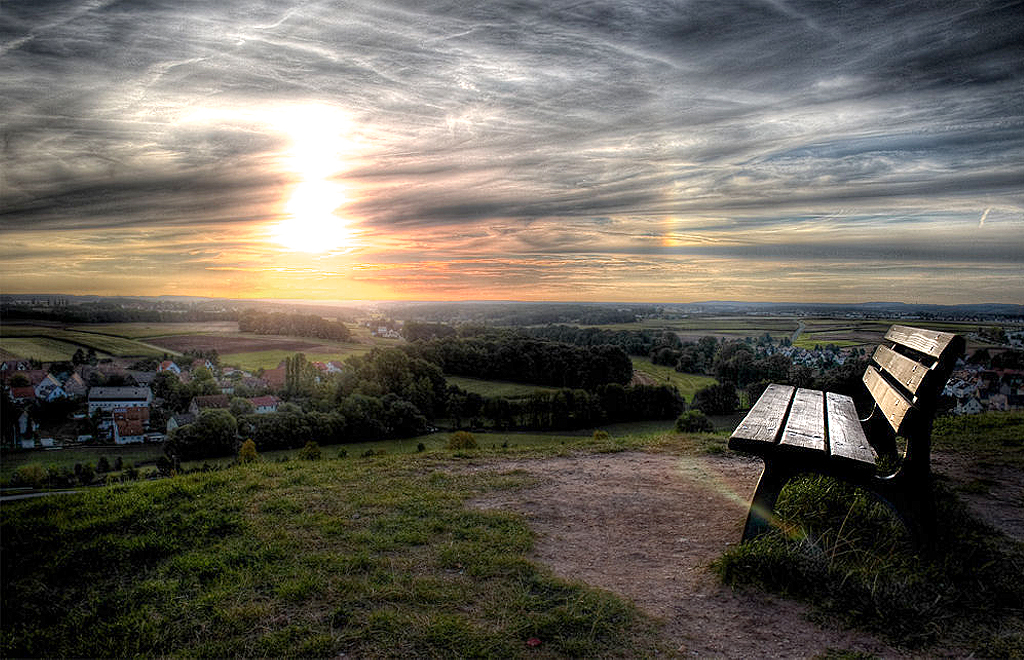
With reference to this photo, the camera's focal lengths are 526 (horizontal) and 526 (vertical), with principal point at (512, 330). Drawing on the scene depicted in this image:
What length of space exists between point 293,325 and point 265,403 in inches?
317

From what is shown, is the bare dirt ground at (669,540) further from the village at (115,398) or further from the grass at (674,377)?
the grass at (674,377)

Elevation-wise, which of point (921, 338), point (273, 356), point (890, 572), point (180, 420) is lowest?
point (180, 420)

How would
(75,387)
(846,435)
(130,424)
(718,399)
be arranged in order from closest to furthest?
(846,435), (718,399), (75,387), (130,424)

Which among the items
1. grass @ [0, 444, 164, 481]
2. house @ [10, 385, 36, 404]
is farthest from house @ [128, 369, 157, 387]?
house @ [10, 385, 36, 404]

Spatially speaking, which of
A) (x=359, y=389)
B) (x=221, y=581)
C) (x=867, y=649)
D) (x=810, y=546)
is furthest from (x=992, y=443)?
(x=359, y=389)

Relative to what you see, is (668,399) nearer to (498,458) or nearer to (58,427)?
(498,458)

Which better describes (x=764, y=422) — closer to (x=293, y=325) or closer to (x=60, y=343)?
(x=60, y=343)

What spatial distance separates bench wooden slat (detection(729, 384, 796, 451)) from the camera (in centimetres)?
348

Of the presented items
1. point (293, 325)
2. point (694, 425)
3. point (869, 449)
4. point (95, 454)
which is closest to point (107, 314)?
point (95, 454)

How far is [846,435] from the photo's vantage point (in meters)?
3.90

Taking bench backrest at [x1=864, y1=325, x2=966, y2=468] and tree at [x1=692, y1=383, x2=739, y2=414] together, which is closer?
bench backrest at [x1=864, y1=325, x2=966, y2=468]

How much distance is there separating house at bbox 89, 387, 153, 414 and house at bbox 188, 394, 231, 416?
1639 mm

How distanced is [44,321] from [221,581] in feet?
31.9

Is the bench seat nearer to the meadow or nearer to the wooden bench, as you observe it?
the wooden bench
